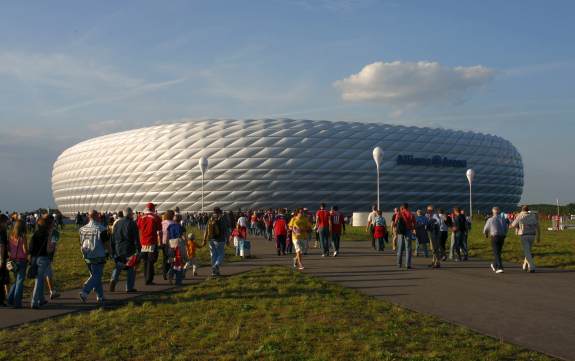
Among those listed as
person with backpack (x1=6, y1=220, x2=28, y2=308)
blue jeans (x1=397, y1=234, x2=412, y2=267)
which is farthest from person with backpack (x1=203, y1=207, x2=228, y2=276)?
person with backpack (x1=6, y1=220, x2=28, y2=308)

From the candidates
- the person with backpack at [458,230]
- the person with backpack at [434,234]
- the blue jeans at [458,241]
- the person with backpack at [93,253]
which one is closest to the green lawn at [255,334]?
the person with backpack at [93,253]

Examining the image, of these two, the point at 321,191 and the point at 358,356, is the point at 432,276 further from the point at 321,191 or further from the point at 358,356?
the point at 321,191

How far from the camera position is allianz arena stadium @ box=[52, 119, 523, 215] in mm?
72938

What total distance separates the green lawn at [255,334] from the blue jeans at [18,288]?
160 cm

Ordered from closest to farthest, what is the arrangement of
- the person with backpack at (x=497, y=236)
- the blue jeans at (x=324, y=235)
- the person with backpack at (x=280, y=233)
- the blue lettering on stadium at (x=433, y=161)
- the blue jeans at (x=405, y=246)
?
the person with backpack at (x=497, y=236)
the blue jeans at (x=405, y=246)
the blue jeans at (x=324, y=235)
the person with backpack at (x=280, y=233)
the blue lettering on stadium at (x=433, y=161)

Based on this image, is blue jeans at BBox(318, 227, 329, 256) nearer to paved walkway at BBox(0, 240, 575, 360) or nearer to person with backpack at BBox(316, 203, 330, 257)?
person with backpack at BBox(316, 203, 330, 257)

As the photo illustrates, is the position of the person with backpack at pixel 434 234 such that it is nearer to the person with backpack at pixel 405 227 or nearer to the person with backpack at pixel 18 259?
the person with backpack at pixel 405 227

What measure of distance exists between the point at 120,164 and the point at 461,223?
67008 millimetres

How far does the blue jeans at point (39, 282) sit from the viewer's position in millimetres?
9820

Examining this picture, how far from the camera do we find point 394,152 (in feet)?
251

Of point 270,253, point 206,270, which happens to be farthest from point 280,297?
point 270,253

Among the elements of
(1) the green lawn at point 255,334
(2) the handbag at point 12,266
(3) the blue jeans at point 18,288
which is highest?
(2) the handbag at point 12,266

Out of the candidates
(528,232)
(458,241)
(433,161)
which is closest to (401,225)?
(528,232)

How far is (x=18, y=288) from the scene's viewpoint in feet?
32.7
